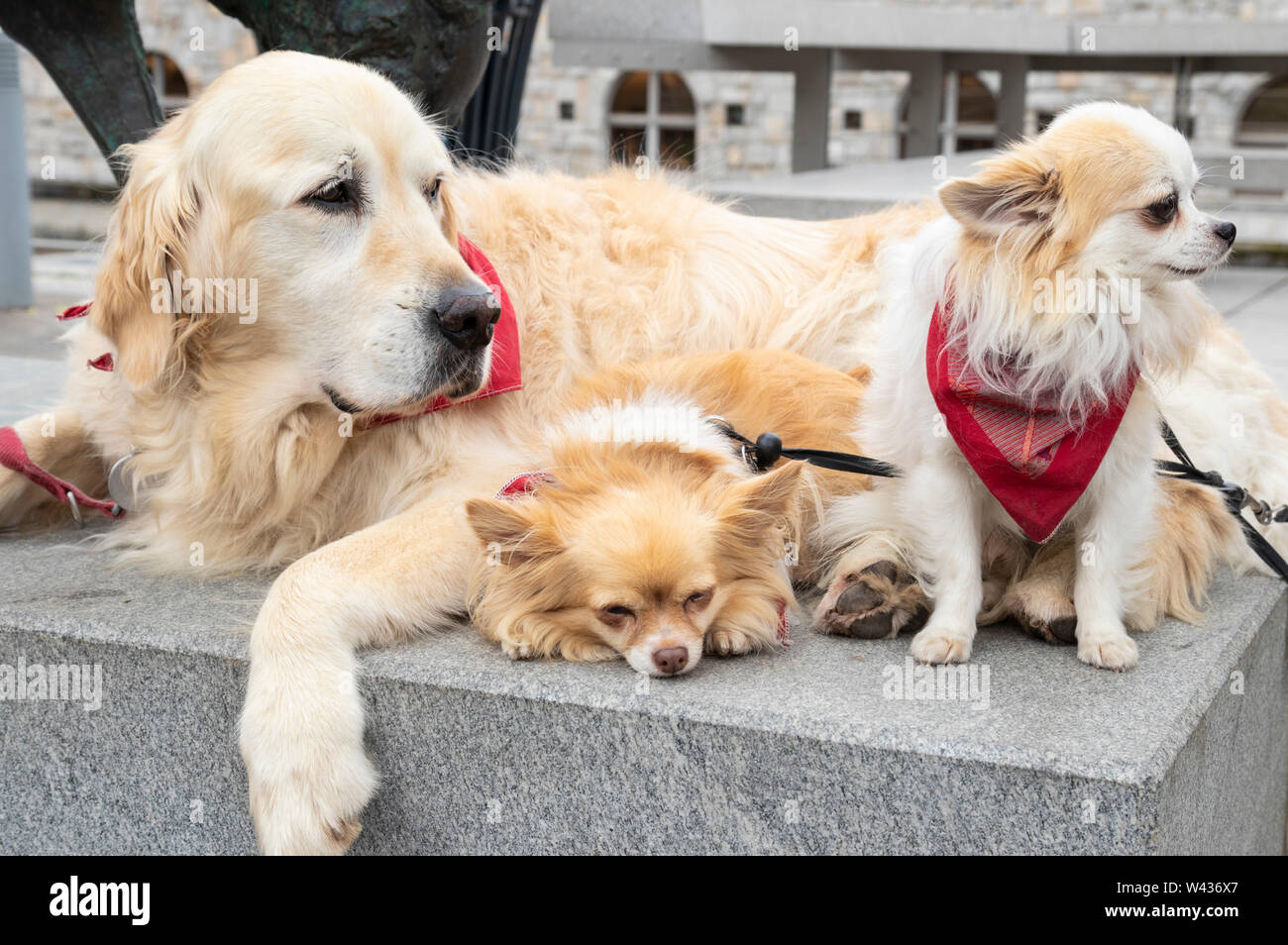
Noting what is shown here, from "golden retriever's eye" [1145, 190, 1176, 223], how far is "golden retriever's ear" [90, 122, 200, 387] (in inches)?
80.4

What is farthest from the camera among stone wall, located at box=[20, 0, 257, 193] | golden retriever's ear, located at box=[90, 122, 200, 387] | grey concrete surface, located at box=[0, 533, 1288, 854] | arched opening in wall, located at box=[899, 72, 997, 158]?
arched opening in wall, located at box=[899, 72, 997, 158]

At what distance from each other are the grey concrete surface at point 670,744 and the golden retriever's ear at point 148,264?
2.00 feet

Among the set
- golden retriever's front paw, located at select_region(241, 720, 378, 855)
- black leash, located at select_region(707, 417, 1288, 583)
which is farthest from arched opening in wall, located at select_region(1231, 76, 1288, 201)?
golden retriever's front paw, located at select_region(241, 720, 378, 855)

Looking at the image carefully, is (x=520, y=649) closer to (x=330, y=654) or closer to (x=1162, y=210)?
(x=330, y=654)

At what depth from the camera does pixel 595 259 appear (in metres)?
3.79

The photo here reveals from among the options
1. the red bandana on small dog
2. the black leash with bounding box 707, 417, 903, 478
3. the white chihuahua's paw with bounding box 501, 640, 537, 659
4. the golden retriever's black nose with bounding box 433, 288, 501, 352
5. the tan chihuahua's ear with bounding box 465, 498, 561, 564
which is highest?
the golden retriever's black nose with bounding box 433, 288, 501, 352

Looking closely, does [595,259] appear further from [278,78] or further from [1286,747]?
[1286,747]

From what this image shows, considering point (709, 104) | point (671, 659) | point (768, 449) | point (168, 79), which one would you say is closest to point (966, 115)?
point (709, 104)

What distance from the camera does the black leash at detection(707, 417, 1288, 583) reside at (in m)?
2.96

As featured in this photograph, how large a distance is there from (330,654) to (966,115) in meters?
23.2

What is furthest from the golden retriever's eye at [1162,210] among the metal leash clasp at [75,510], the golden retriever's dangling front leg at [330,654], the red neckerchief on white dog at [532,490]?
the metal leash clasp at [75,510]

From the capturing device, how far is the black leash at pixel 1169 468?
296 centimetres

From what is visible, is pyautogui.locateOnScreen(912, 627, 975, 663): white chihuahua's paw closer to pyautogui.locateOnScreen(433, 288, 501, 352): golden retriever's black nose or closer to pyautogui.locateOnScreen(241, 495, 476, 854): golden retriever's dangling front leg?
pyautogui.locateOnScreen(241, 495, 476, 854): golden retriever's dangling front leg

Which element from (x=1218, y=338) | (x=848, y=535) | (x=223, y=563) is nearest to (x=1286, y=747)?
(x=1218, y=338)
